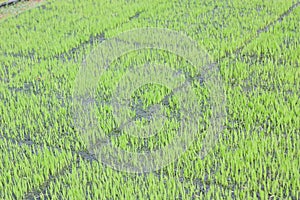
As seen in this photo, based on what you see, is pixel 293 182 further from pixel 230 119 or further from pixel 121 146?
pixel 121 146

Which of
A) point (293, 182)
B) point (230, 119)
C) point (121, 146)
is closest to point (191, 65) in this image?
point (230, 119)

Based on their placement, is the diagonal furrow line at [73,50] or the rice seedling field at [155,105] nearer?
the rice seedling field at [155,105]

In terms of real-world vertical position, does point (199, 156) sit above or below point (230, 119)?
below

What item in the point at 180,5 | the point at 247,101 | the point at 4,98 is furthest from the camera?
the point at 180,5

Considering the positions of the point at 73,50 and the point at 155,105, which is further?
the point at 73,50

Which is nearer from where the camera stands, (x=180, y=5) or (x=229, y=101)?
(x=229, y=101)

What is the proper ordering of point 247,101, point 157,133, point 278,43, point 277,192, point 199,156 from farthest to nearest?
point 278,43, point 247,101, point 157,133, point 199,156, point 277,192

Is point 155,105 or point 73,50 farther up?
point 73,50

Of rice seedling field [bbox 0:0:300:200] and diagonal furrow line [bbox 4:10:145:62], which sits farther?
diagonal furrow line [bbox 4:10:145:62]
